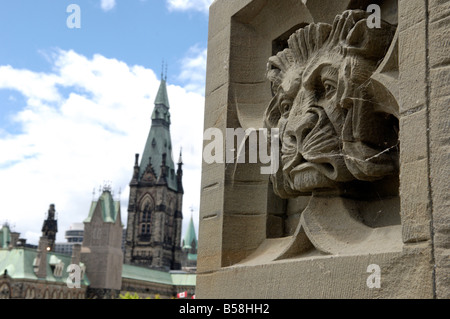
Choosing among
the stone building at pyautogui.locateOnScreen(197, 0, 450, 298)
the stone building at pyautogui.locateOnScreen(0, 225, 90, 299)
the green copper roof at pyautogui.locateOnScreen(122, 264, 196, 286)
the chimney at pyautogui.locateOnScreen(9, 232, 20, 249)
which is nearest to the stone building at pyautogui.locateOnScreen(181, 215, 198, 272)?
the green copper roof at pyautogui.locateOnScreen(122, 264, 196, 286)

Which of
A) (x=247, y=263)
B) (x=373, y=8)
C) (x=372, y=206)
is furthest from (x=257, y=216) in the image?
(x=373, y=8)

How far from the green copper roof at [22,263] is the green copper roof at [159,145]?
3104 cm

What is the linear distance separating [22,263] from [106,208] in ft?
46.7

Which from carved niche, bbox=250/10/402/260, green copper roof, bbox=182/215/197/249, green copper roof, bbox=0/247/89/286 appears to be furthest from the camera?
green copper roof, bbox=182/215/197/249

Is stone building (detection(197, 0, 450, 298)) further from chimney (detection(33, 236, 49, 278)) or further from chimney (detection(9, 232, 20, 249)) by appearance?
chimney (detection(9, 232, 20, 249))

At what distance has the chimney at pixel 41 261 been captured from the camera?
5433 centimetres

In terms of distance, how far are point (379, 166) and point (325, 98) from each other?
0.44 m

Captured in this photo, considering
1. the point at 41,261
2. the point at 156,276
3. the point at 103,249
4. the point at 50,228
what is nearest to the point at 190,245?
the point at 156,276

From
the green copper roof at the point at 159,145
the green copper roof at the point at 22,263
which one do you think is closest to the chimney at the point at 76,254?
the green copper roof at the point at 22,263

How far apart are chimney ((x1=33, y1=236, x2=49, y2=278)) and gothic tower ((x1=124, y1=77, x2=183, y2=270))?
29.5m

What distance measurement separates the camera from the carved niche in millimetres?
2664

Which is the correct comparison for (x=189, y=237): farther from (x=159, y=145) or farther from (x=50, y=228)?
(x=50, y=228)
